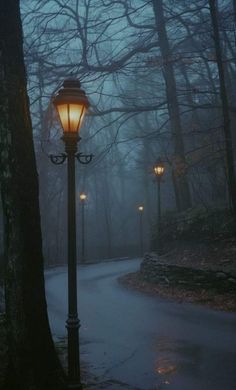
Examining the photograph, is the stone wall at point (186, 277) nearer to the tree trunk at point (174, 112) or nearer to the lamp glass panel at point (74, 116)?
the tree trunk at point (174, 112)

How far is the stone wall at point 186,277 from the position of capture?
14.4 metres

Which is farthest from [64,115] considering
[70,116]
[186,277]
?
[186,277]

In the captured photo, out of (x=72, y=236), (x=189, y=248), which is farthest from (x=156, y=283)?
(x=72, y=236)

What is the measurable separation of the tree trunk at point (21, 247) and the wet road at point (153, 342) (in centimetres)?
125

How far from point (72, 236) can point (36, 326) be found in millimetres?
1202

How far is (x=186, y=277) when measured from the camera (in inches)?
636

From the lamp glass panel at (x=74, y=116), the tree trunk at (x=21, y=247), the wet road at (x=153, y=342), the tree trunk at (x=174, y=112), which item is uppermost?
the tree trunk at (x=174, y=112)

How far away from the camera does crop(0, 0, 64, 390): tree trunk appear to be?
643 centimetres

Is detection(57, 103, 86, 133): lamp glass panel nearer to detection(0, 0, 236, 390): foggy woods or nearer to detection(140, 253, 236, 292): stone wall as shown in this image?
detection(0, 0, 236, 390): foggy woods

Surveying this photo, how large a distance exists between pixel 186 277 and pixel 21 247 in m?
10.4

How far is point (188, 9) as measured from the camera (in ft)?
66.9

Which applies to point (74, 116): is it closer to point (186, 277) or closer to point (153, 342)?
point (153, 342)

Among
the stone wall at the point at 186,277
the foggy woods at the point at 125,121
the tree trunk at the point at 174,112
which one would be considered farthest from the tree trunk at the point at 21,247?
the tree trunk at the point at 174,112

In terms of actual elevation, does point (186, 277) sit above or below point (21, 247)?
below
